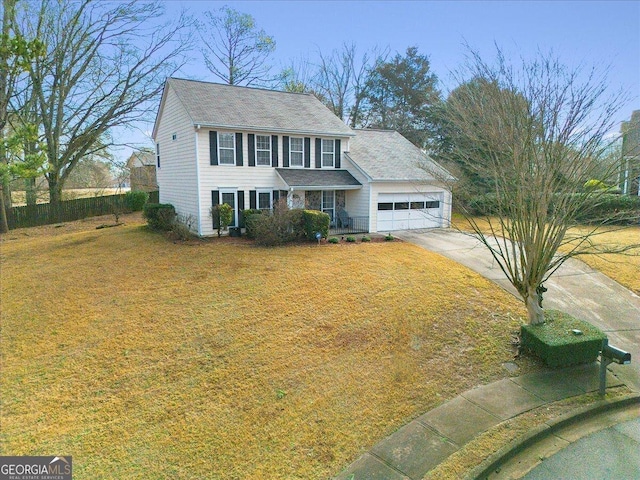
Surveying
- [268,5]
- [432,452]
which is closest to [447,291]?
[432,452]

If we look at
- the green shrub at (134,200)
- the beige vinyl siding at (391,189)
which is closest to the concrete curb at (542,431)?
the beige vinyl siding at (391,189)

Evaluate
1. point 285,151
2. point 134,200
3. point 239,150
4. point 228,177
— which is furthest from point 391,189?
point 134,200

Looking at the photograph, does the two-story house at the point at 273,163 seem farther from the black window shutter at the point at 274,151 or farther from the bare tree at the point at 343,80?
the bare tree at the point at 343,80

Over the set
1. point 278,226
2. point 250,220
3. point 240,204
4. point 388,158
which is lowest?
point 278,226

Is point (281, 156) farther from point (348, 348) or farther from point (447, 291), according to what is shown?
point (348, 348)

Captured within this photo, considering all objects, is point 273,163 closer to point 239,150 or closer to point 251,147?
point 251,147
